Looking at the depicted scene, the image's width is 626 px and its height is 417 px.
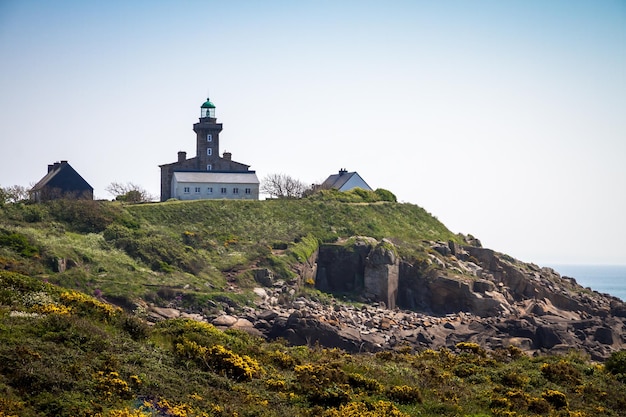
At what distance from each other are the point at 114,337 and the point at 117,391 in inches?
176

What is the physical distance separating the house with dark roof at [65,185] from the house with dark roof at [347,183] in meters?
30.3

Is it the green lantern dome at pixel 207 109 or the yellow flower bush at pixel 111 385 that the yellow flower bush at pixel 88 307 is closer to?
the yellow flower bush at pixel 111 385

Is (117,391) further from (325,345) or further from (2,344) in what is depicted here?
(325,345)

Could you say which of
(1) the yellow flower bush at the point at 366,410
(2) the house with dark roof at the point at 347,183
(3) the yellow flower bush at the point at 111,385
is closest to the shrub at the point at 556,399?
(1) the yellow flower bush at the point at 366,410

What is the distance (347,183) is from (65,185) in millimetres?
33226

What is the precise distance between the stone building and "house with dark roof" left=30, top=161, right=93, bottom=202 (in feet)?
33.2

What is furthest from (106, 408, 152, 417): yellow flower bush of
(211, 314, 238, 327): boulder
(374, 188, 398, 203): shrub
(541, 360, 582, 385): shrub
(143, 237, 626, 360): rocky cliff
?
(374, 188, 398, 203): shrub

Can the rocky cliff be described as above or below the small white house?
below

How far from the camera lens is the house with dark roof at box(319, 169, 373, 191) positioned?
9544 cm

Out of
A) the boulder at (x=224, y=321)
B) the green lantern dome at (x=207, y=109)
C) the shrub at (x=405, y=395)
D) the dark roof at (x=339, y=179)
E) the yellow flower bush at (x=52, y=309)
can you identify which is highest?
the green lantern dome at (x=207, y=109)

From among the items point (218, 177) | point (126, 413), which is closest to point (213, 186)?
point (218, 177)

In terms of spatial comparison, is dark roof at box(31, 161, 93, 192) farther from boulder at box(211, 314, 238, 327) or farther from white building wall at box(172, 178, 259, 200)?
boulder at box(211, 314, 238, 327)

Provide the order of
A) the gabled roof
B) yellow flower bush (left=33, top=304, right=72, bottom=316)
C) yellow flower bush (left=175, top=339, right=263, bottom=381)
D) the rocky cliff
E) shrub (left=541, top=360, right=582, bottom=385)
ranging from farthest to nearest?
1. the gabled roof
2. the rocky cliff
3. shrub (left=541, top=360, right=582, bottom=385)
4. yellow flower bush (left=33, top=304, right=72, bottom=316)
5. yellow flower bush (left=175, top=339, right=263, bottom=381)

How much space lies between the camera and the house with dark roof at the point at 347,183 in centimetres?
9544
